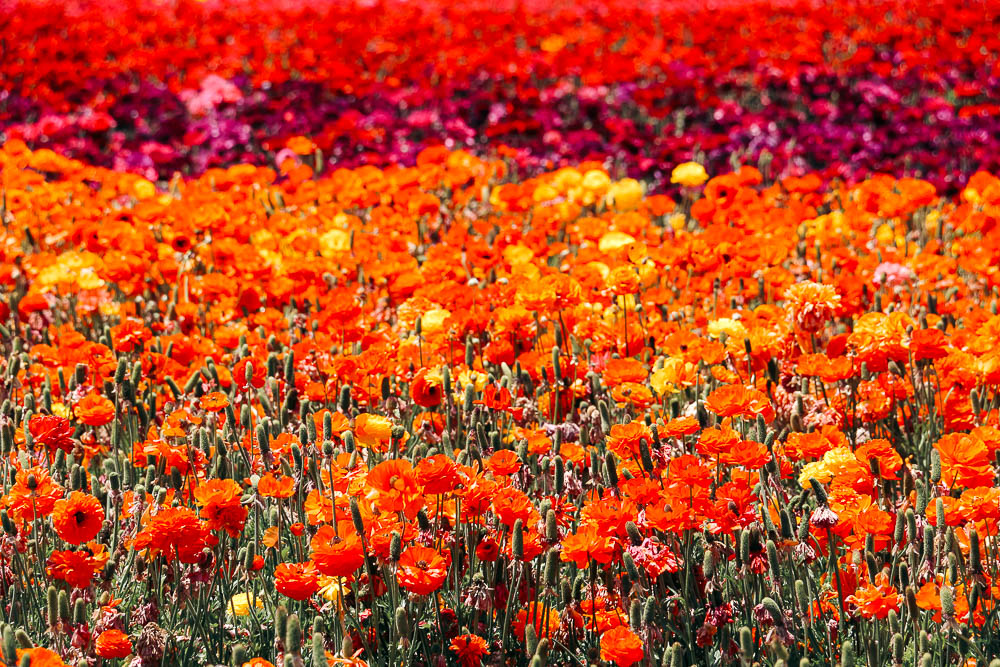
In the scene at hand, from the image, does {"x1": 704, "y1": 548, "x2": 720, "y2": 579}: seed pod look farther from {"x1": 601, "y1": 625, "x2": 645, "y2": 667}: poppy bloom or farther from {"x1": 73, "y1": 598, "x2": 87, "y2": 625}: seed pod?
{"x1": 73, "y1": 598, "x2": 87, "y2": 625}: seed pod

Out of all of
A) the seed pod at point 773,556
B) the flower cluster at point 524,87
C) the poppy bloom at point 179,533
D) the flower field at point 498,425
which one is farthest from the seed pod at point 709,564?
the flower cluster at point 524,87

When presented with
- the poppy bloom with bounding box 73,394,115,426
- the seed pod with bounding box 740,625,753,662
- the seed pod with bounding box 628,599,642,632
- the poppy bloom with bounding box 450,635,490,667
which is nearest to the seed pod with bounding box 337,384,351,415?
the poppy bloom with bounding box 73,394,115,426

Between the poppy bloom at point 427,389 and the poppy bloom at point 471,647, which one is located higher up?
the poppy bloom at point 427,389

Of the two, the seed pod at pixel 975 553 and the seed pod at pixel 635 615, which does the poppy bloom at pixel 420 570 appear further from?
the seed pod at pixel 975 553

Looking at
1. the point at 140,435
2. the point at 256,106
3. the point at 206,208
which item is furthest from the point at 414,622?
the point at 256,106

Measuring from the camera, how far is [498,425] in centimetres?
297

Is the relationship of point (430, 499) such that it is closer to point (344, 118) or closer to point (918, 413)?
point (918, 413)

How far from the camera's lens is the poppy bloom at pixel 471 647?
2.01 metres

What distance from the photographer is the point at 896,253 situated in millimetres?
4566

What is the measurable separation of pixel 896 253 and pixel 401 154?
358 centimetres

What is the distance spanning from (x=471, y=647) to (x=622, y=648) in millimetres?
360

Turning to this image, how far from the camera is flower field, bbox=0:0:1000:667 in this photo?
6.51 feet

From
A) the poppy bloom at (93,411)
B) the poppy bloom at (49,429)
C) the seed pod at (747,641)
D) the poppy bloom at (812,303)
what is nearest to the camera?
the seed pod at (747,641)

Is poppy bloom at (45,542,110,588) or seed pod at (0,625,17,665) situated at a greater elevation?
seed pod at (0,625,17,665)
